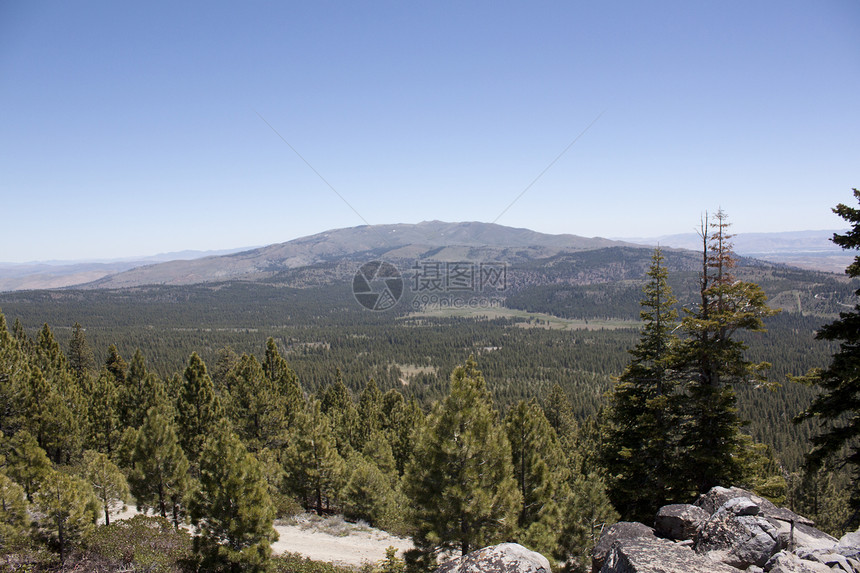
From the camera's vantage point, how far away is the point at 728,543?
11391 millimetres

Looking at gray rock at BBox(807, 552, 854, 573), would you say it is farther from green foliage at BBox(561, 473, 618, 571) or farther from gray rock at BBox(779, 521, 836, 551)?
green foliage at BBox(561, 473, 618, 571)

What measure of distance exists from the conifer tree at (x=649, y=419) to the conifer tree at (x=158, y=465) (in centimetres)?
2283

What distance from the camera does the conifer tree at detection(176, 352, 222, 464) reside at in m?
29.1

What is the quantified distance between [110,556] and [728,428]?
988 inches

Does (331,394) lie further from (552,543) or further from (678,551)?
(678,551)

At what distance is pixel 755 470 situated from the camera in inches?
644

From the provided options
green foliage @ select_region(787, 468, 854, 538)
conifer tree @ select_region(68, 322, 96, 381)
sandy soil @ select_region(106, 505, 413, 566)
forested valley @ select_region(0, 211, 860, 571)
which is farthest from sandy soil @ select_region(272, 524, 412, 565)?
green foliage @ select_region(787, 468, 854, 538)

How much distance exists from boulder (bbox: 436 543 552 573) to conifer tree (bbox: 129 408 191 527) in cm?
1968

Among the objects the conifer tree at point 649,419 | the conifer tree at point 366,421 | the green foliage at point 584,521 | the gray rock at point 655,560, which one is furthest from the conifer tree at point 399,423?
the gray rock at point 655,560

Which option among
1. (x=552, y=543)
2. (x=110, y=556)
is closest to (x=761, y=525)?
(x=552, y=543)

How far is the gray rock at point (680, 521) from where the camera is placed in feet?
42.8

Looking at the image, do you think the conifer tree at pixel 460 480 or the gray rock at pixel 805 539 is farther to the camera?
the conifer tree at pixel 460 480

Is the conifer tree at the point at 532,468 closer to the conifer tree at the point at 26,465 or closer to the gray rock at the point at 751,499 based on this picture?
the gray rock at the point at 751,499

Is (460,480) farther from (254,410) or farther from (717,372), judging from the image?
(254,410)
